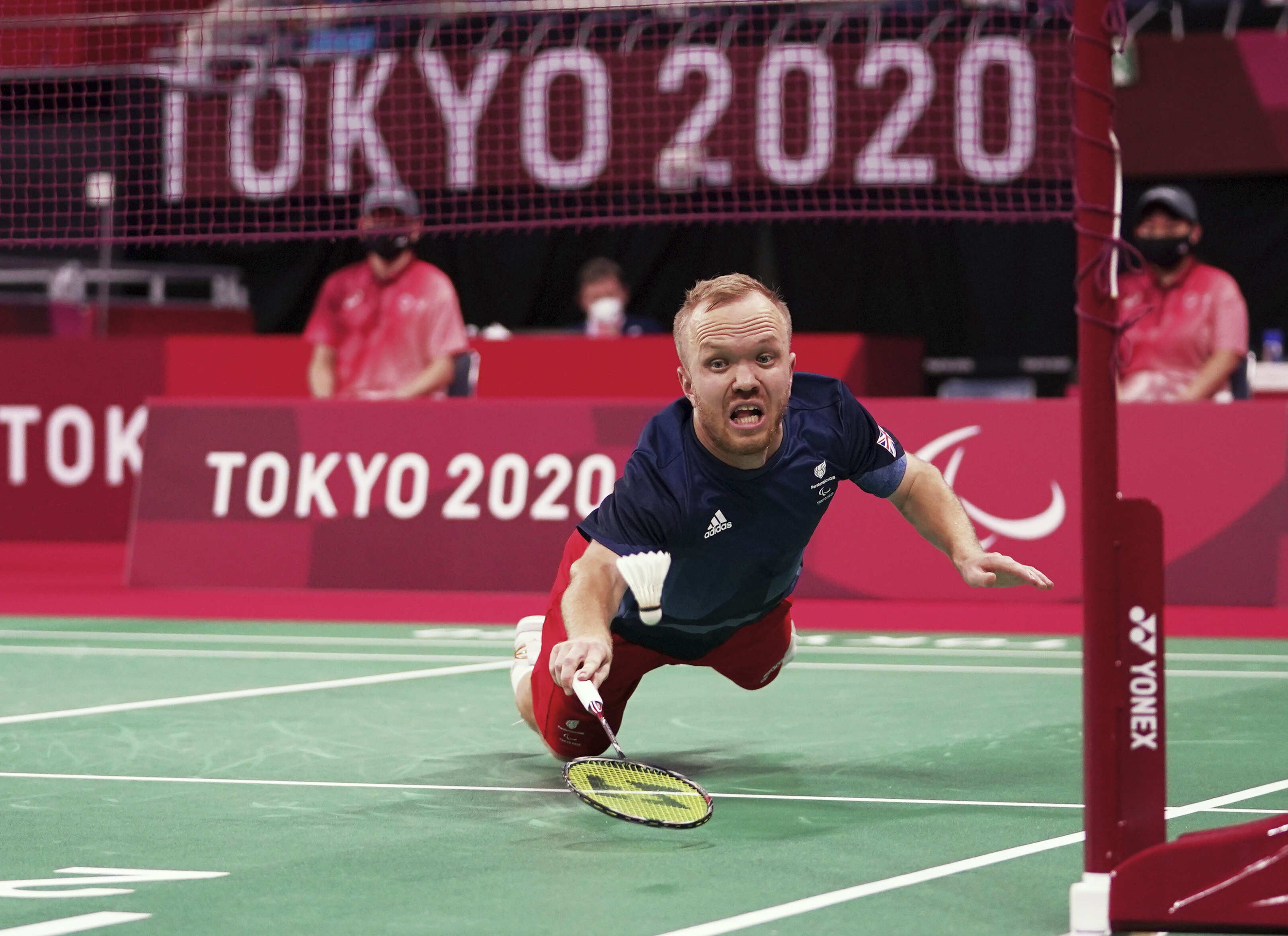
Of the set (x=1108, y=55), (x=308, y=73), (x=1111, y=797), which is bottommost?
(x=1111, y=797)

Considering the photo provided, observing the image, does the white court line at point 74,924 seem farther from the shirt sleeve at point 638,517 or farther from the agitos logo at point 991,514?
the agitos logo at point 991,514

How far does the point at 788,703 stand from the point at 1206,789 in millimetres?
1996

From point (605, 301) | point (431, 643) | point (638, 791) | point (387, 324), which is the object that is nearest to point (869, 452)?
point (638, 791)

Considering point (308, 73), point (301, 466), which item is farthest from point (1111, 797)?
point (308, 73)

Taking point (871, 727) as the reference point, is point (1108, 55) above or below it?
above

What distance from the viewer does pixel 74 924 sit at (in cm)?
386

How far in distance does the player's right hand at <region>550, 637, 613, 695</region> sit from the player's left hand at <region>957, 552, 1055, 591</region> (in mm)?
808

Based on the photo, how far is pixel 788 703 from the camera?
6980 mm

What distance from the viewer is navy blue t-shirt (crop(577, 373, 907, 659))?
5039 mm

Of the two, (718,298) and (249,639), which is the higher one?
(718,298)

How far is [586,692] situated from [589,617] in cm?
40

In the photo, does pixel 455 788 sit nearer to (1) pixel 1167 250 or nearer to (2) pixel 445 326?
(2) pixel 445 326

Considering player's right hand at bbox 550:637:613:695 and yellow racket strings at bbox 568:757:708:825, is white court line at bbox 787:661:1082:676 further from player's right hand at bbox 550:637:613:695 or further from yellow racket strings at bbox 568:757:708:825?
player's right hand at bbox 550:637:613:695

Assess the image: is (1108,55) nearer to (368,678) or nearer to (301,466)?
(368,678)
